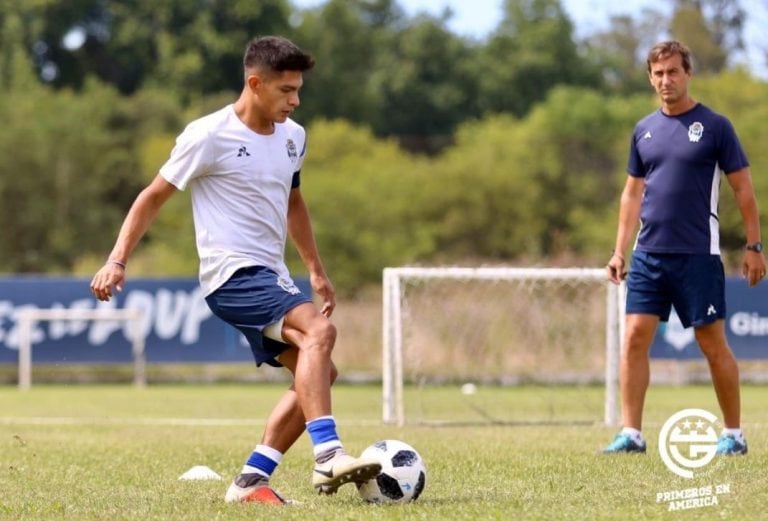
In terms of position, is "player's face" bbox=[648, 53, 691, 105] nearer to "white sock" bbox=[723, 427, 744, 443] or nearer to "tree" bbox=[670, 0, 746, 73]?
"white sock" bbox=[723, 427, 744, 443]

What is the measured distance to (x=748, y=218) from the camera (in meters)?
8.70

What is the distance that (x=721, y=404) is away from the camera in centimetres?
895

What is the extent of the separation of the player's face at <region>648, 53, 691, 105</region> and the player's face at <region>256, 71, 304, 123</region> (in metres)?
2.82

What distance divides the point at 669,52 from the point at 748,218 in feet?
3.36

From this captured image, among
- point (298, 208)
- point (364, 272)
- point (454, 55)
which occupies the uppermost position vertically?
point (454, 55)

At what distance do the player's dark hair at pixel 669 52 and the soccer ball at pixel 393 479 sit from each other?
10.5ft

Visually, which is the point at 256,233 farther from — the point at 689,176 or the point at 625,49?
the point at 625,49

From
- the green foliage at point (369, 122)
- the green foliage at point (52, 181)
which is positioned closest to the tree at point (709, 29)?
the green foliage at point (369, 122)

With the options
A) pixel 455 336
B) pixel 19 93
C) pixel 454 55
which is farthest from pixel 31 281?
pixel 454 55

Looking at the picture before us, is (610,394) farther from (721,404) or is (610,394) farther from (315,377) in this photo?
(315,377)

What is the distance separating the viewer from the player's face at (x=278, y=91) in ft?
21.9

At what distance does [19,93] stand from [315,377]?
4684 centimetres

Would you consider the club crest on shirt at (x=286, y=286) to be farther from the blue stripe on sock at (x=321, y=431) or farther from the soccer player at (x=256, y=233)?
the blue stripe on sock at (x=321, y=431)

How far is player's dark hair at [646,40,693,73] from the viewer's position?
877 centimetres
